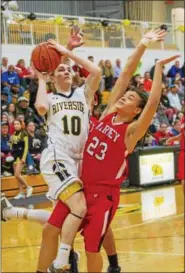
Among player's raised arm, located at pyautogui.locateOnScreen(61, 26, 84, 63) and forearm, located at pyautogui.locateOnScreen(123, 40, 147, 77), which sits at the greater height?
player's raised arm, located at pyautogui.locateOnScreen(61, 26, 84, 63)

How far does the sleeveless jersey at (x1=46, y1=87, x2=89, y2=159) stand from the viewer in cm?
484

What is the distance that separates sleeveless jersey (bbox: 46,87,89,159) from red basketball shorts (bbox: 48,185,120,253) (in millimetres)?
396

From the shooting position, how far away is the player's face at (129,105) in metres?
4.63

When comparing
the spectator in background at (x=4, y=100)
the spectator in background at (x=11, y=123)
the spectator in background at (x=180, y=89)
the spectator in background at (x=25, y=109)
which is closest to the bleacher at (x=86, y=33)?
the spectator in background at (x=180, y=89)

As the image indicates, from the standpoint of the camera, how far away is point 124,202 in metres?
12.1

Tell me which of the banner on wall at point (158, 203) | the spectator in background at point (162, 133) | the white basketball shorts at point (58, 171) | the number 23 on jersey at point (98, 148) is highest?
the number 23 on jersey at point (98, 148)

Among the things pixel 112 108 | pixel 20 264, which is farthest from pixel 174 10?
pixel 112 108

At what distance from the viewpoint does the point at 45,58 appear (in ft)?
14.8

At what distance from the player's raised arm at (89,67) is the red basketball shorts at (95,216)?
90 cm

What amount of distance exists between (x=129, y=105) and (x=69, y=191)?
782 mm

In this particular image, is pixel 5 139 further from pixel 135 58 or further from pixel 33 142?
pixel 135 58

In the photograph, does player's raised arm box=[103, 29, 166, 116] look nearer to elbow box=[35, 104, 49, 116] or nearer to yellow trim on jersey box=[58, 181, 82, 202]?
elbow box=[35, 104, 49, 116]

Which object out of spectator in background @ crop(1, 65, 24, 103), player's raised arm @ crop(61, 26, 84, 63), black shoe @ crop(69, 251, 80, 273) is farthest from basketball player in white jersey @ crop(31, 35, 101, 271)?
spectator in background @ crop(1, 65, 24, 103)

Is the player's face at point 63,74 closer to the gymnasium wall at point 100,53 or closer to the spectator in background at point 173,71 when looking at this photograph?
the gymnasium wall at point 100,53
